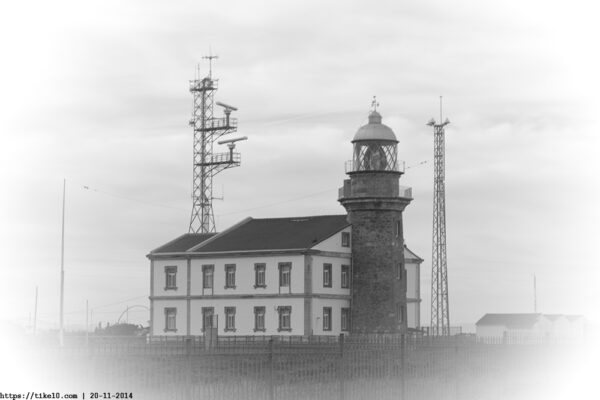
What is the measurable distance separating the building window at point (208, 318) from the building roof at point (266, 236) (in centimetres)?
325

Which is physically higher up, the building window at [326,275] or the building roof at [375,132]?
the building roof at [375,132]

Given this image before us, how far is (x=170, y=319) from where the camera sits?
68.2 meters

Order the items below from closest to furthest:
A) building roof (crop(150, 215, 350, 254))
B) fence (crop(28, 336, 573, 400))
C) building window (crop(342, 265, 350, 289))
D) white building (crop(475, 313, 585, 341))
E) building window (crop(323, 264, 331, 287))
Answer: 1. fence (crop(28, 336, 573, 400))
2. building window (crop(323, 264, 331, 287))
3. building roof (crop(150, 215, 350, 254))
4. building window (crop(342, 265, 350, 289))
5. white building (crop(475, 313, 585, 341))

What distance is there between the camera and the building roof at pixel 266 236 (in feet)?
212

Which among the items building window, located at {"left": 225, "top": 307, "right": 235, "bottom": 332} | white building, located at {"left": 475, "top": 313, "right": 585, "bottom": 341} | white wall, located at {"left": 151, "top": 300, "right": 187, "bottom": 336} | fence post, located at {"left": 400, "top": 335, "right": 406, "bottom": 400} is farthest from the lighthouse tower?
white building, located at {"left": 475, "top": 313, "right": 585, "bottom": 341}

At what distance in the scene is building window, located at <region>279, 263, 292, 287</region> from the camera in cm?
6378

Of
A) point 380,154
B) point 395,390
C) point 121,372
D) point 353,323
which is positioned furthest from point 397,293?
point 121,372

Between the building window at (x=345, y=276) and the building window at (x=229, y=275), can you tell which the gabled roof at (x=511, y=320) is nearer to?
the building window at (x=345, y=276)

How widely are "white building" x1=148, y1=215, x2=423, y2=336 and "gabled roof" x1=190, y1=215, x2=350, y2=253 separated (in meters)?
0.05

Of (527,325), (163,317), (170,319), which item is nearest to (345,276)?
(170,319)

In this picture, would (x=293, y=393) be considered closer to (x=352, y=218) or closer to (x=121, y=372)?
(x=121, y=372)

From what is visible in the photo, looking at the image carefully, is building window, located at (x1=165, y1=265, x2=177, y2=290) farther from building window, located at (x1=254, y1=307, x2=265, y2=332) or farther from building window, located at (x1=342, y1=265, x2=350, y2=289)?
building window, located at (x1=342, y1=265, x2=350, y2=289)

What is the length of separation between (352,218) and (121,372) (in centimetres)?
3235

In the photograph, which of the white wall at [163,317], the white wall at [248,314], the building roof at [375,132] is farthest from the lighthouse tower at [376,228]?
the white wall at [163,317]
